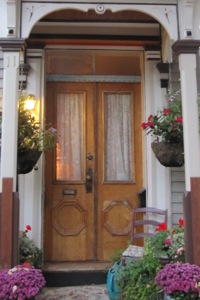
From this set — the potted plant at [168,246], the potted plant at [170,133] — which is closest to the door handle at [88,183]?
the potted plant at [170,133]

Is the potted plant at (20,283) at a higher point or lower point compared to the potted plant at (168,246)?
lower

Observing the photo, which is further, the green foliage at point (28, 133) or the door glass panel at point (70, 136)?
the door glass panel at point (70, 136)

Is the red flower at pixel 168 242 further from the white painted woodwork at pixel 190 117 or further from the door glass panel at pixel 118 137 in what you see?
the door glass panel at pixel 118 137

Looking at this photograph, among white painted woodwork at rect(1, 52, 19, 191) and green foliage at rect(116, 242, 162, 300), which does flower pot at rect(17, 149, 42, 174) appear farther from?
green foliage at rect(116, 242, 162, 300)

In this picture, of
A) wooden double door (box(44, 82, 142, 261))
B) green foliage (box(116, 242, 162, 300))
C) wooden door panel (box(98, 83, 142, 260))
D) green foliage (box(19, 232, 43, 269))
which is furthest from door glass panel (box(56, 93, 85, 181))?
green foliage (box(116, 242, 162, 300))

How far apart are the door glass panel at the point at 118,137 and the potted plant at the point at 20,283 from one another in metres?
1.68

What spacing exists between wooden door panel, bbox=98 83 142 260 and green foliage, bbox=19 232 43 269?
699 millimetres

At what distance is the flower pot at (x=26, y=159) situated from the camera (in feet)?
11.3

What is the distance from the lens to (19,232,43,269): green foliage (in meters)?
3.48

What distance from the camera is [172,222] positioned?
12.9ft

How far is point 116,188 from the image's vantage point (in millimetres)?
4164

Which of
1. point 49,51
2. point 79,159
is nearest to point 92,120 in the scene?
point 79,159

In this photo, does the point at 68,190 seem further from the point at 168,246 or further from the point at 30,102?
the point at 168,246

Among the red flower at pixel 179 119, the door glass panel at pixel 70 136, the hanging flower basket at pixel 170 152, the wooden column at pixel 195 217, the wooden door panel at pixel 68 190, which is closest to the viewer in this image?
the wooden column at pixel 195 217
